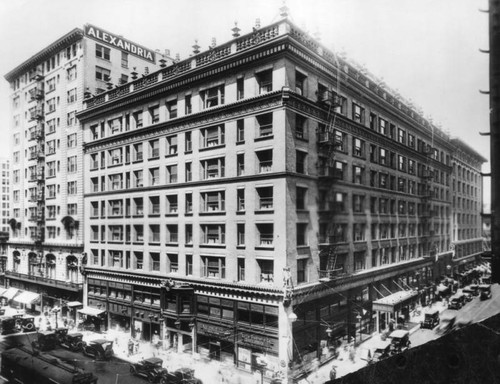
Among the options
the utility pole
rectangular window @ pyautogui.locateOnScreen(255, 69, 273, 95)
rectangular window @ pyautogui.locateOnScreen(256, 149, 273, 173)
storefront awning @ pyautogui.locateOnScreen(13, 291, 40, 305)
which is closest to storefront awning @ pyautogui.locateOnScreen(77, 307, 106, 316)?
storefront awning @ pyautogui.locateOnScreen(13, 291, 40, 305)

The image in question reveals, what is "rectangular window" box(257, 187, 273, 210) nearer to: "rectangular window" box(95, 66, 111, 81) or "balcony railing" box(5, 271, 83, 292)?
"balcony railing" box(5, 271, 83, 292)

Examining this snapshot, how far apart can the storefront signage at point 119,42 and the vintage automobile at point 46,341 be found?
34.3m

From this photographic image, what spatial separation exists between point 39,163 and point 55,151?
501cm

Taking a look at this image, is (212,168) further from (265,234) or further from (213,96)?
(265,234)

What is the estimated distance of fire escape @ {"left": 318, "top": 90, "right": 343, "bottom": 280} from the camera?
30891 millimetres

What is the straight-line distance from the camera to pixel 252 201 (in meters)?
29.2

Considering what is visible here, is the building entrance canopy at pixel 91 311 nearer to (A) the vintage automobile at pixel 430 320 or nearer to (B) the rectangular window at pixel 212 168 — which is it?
(B) the rectangular window at pixel 212 168

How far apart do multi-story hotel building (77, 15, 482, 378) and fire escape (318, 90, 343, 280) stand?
14 centimetres

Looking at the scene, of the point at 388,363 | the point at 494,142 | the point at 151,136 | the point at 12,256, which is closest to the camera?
the point at 388,363

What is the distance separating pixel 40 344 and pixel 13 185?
36098mm

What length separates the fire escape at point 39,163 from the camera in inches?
2066

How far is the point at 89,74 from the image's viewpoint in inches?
1828

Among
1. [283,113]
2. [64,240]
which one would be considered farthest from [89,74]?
[283,113]

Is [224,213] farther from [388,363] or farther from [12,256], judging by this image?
[12,256]
